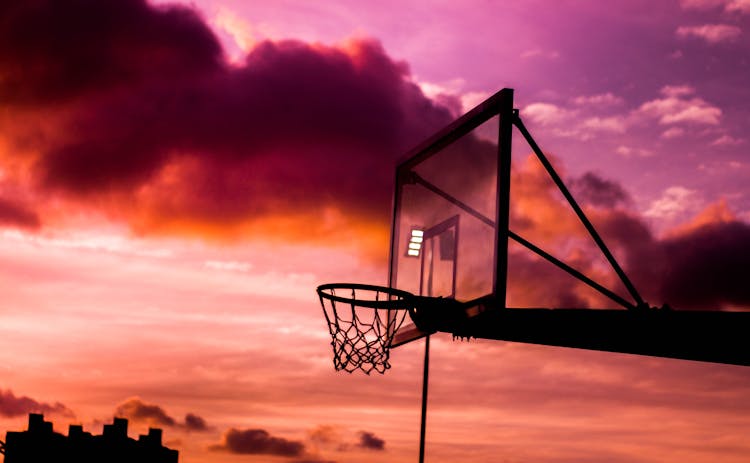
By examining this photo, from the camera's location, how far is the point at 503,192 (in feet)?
31.6

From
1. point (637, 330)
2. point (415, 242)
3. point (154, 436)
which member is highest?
point (415, 242)

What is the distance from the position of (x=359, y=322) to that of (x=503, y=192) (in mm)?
2402

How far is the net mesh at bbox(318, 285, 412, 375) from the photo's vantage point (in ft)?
34.0

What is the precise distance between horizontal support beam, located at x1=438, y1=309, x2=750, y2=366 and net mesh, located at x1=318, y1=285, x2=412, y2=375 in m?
1.31

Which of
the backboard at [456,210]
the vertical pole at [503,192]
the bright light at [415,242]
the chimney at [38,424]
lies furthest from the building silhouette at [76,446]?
the vertical pole at [503,192]

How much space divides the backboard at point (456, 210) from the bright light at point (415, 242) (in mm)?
13

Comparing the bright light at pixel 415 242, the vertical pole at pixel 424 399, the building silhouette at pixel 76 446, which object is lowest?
the building silhouette at pixel 76 446

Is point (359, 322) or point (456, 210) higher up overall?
point (456, 210)

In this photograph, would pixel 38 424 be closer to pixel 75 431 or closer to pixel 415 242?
pixel 75 431

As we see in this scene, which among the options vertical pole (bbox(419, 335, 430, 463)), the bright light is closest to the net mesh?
the bright light

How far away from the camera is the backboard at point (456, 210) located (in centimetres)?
982

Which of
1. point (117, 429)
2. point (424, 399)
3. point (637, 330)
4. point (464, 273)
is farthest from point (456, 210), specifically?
point (117, 429)

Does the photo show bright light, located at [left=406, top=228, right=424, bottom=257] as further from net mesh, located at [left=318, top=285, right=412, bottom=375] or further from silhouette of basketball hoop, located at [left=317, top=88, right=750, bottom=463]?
net mesh, located at [left=318, top=285, right=412, bottom=375]

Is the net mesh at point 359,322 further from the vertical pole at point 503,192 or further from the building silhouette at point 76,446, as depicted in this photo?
the building silhouette at point 76,446
